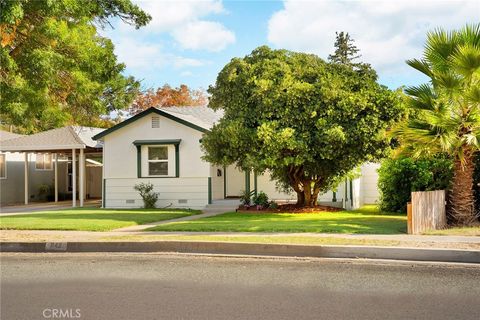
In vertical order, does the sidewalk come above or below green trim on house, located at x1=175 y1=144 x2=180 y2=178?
below

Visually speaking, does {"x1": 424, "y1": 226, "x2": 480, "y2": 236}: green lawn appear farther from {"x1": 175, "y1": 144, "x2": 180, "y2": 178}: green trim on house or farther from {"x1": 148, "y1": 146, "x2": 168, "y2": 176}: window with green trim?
{"x1": 148, "y1": 146, "x2": 168, "y2": 176}: window with green trim

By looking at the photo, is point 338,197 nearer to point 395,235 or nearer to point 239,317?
point 395,235

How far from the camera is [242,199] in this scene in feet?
72.1

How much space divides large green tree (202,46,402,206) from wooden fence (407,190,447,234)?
3.37 meters

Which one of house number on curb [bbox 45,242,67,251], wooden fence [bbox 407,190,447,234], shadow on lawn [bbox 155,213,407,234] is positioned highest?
wooden fence [bbox 407,190,447,234]

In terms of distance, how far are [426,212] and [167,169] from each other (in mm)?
12800

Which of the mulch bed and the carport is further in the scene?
the carport

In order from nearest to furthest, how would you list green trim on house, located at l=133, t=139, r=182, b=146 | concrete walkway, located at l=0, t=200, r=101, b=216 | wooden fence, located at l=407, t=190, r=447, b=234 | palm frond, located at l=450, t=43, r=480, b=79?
wooden fence, located at l=407, t=190, r=447, b=234
palm frond, located at l=450, t=43, r=480, b=79
concrete walkway, located at l=0, t=200, r=101, b=216
green trim on house, located at l=133, t=139, r=182, b=146

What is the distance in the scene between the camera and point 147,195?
23562mm

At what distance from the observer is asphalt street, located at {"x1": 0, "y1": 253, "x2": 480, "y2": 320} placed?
659 cm

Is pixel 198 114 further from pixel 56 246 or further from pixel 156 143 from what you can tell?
pixel 56 246

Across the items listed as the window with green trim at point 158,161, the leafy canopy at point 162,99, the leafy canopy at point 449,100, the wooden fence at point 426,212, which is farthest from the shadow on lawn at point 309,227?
the leafy canopy at point 162,99

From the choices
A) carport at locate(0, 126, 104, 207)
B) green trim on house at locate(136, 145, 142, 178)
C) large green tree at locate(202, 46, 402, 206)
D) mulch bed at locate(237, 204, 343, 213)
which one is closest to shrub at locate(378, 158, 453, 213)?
large green tree at locate(202, 46, 402, 206)

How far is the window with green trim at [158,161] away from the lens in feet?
78.6
